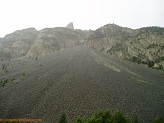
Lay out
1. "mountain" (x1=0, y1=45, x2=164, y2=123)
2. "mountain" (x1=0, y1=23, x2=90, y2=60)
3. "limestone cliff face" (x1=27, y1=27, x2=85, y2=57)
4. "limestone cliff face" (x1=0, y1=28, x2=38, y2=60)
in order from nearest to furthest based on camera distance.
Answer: "mountain" (x1=0, y1=45, x2=164, y2=123), "limestone cliff face" (x1=27, y1=27, x2=85, y2=57), "mountain" (x1=0, y1=23, x2=90, y2=60), "limestone cliff face" (x1=0, y1=28, x2=38, y2=60)

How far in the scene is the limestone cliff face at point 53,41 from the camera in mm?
105375

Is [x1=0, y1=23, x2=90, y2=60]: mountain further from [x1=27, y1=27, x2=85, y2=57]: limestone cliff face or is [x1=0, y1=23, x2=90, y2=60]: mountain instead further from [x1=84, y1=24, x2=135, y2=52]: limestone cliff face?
[x1=84, y1=24, x2=135, y2=52]: limestone cliff face

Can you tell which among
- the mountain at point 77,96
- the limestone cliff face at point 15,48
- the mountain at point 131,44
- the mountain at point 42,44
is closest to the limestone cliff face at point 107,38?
the mountain at point 131,44

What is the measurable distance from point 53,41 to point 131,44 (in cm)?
4204

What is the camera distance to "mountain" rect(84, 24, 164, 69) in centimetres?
8006

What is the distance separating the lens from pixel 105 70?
4534 cm

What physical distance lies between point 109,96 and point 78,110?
6.26 metres

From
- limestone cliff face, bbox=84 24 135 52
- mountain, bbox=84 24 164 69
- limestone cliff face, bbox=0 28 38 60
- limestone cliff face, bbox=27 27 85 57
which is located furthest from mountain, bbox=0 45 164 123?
limestone cliff face, bbox=0 28 38 60

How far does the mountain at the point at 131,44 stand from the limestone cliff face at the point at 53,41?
1263cm

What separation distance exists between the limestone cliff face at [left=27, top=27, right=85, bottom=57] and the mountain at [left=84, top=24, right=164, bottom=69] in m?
12.6

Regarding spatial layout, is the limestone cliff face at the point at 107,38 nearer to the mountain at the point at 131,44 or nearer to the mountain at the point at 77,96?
the mountain at the point at 131,44

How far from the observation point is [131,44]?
94562mm

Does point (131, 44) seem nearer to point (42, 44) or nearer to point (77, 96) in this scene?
point (42, 44)

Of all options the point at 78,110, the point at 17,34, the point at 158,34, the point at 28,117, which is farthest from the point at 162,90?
the point at 17,34
